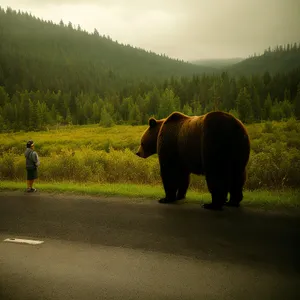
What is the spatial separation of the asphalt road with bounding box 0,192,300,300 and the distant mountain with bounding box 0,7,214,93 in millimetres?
60852

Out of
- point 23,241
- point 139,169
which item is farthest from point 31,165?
point 23,241

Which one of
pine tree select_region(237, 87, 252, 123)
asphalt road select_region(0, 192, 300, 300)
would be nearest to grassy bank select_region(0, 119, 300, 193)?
asphalt road select_region(0, 192, 300, 300)

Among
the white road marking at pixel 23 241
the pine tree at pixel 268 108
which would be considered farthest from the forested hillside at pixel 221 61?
the pine tree at pixel 268 108

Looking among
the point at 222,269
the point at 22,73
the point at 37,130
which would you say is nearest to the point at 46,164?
the point at 222,269

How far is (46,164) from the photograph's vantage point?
12.1m

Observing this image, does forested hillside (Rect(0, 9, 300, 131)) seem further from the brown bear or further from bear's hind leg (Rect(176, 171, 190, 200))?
bear's hind leg (Rect(176, 171, 190, 200))

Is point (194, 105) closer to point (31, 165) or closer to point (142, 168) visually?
point (142, 168)

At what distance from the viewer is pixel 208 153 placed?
205 inches

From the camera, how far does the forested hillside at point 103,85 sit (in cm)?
2525

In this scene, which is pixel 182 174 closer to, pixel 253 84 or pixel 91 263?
pixel 91 263

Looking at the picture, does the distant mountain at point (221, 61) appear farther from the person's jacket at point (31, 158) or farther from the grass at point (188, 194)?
the person's jacket at point (31, 158)

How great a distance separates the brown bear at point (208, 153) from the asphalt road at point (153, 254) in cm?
46

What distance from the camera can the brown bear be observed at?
5.14 metres

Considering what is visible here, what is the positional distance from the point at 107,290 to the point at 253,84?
2842 cm
